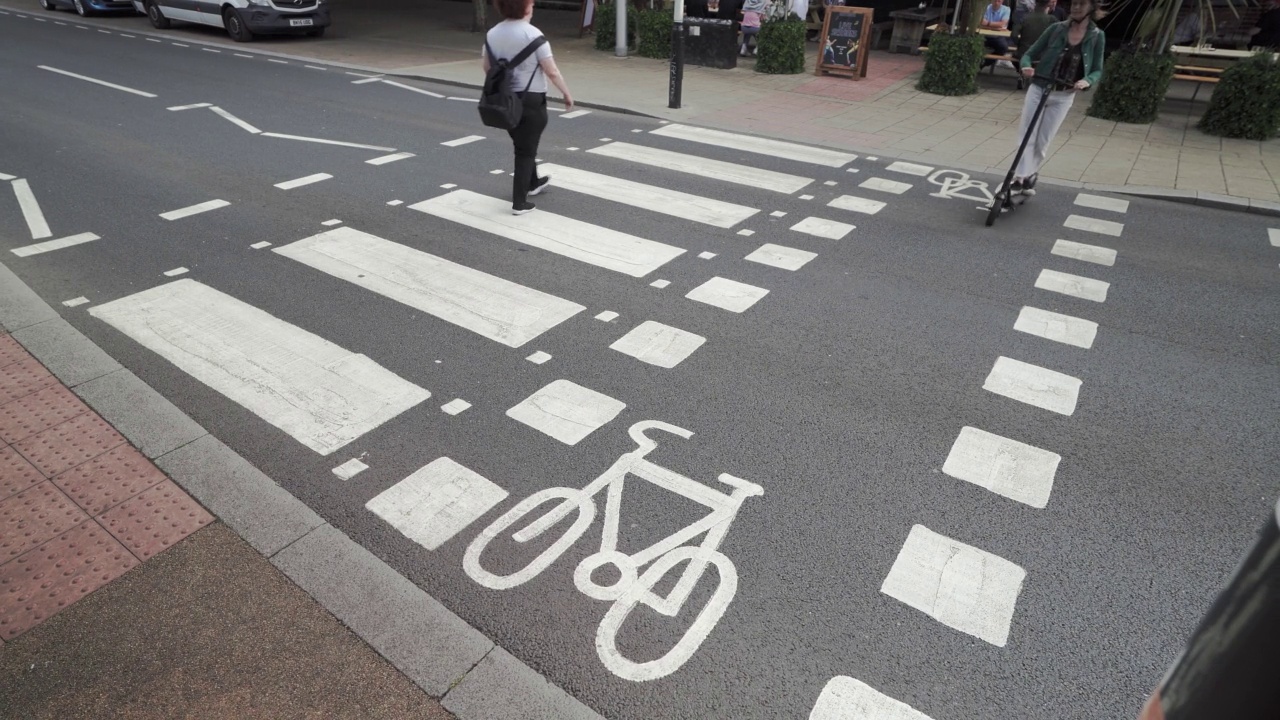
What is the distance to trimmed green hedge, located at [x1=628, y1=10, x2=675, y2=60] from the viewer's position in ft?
57.0

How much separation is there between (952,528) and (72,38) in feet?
81.7

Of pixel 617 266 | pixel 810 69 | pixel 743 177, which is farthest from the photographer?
pixel 810 69

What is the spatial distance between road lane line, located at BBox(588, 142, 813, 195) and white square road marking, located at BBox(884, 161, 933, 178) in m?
1.40

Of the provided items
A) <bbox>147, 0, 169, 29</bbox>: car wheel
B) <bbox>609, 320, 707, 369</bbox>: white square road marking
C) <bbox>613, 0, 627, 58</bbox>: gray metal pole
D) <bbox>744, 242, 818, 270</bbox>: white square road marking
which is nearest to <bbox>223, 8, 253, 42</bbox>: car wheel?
<bbox>147, 0, 169, 29</bbox>: car wheel

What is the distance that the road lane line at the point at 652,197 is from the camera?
8000 mm

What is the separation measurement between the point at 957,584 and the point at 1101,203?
7134 millimetres

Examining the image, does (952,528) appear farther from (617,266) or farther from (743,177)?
(743,177)

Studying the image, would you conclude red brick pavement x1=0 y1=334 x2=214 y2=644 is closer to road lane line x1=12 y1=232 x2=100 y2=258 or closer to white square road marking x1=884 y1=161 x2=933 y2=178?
road lane line x1=12 y1=232 x2=100 y2=258

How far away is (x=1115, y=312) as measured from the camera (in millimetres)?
6109

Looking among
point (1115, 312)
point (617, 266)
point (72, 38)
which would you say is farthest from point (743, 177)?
point (72, 38)

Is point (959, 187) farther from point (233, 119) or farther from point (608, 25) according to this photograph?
point (608, 25)

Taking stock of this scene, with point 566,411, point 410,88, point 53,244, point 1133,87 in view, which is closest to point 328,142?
point 53,244

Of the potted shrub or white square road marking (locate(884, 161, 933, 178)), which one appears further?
the potted shrub

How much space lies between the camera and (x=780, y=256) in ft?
23.0
